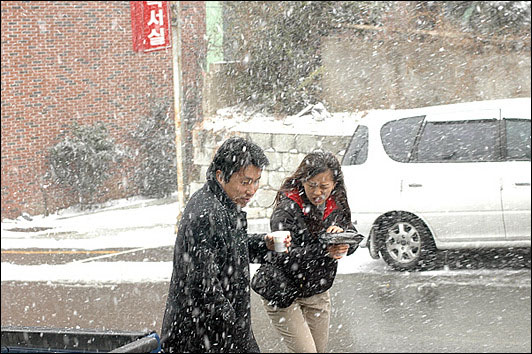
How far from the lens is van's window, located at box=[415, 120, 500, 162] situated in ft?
29.0

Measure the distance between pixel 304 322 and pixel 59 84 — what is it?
13.1 metres

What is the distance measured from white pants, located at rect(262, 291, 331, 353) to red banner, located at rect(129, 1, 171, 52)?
10.1 m

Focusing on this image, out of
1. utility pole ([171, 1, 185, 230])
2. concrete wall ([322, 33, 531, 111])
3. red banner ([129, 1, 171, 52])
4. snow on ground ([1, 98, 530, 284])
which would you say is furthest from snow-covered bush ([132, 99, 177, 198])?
utility pole ([171, 1, 185, 230])

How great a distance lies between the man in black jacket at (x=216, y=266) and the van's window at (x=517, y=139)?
5.95 meters

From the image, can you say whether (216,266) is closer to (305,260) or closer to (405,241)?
(305,260)

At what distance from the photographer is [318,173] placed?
14.0 feet

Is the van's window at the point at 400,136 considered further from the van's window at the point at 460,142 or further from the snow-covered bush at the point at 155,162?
the snow-covered bush at the point at 155,162

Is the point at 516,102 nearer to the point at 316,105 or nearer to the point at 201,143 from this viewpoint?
the point at 316,105

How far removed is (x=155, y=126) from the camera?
1766 cm

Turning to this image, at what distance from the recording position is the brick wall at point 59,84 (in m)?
15.5

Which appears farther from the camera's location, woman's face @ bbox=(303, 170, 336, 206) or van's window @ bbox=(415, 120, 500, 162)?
van's window @ bbox=(415, 120, 500, 162)

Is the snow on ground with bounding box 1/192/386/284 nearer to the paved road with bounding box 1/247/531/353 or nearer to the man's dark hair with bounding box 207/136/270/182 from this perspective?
the paved road with bounding box 1/247/531/353

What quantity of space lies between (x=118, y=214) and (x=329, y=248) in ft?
39.2

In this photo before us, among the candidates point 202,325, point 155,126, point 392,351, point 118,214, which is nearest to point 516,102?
point 392,351
